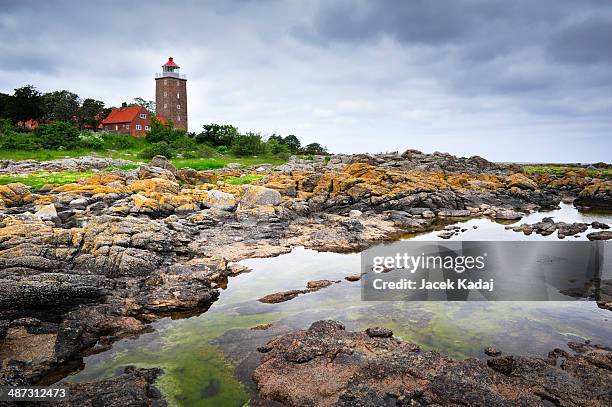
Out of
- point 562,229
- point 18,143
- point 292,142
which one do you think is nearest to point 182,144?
point 18,143

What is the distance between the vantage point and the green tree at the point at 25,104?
91688 millimetres

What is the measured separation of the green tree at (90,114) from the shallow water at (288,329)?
100812 mm

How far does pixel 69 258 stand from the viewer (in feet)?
60.5

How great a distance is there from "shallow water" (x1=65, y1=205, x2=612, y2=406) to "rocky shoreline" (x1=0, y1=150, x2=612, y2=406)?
1190mm

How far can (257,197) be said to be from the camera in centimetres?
3531

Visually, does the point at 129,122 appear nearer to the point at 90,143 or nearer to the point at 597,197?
the point at 90,143

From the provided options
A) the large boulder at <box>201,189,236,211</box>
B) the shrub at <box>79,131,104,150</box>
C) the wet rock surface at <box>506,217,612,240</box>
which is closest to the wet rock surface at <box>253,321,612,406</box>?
the wet rock surface at <box>506,217,612,240</box>

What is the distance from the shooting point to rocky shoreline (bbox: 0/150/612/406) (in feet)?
45.6

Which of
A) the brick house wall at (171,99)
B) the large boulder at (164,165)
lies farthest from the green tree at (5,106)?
the large boulder at (164,165)

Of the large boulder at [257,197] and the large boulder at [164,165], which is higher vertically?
the large boulder at [164,165]

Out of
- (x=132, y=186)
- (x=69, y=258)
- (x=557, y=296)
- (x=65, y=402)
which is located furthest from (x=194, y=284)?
(x=132, y=186)

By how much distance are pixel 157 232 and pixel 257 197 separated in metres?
13.6

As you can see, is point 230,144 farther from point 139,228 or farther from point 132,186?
point 139,228

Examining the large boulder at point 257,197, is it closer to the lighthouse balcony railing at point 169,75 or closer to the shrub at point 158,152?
the shrub at point 158,152
